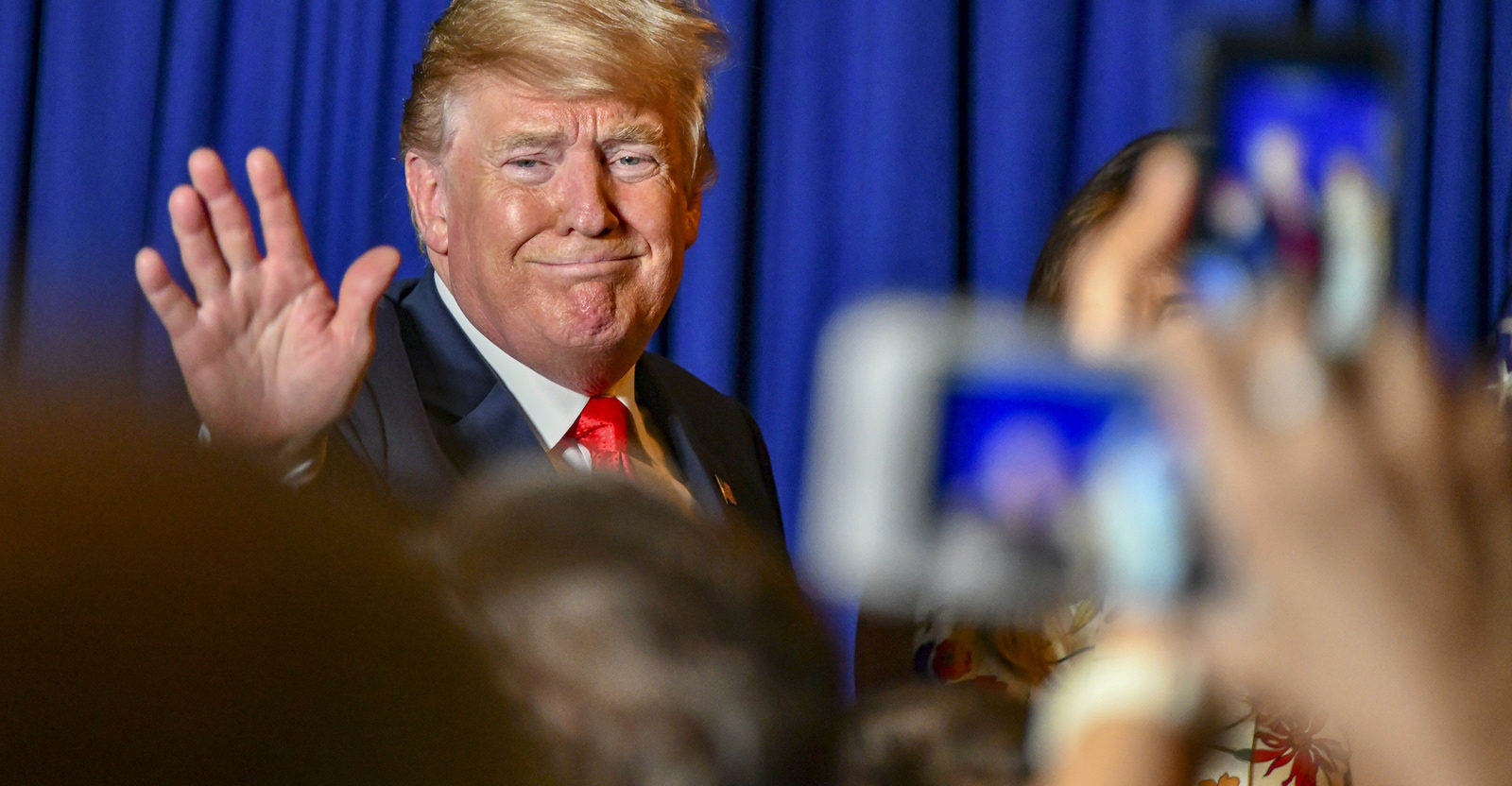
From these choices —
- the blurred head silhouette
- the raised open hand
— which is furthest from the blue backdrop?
the blurred head silhouette

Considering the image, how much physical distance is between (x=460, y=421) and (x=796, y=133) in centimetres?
104

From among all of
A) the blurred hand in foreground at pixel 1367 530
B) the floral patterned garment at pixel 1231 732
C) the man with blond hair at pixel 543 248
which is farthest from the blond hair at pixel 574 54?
the blurred hand in foreground at pixel 1367 530

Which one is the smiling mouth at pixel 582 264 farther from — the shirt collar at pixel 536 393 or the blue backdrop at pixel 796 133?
the blue backdrop at pixel 796 133

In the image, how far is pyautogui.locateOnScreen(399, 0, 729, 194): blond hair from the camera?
1.35 m

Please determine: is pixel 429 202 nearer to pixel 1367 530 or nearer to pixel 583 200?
pixel 583 200

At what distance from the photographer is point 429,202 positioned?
146 cm

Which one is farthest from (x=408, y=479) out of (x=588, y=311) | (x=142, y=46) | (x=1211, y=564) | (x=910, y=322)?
(x=142, y=46)

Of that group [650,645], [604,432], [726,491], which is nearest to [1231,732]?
[726,491]

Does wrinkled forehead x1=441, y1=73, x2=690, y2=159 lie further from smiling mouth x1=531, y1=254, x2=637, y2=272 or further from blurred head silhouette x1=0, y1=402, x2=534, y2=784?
blurred head silhouette x1=0, y1=402, x2=534, y2=784

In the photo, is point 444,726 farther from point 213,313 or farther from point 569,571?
point 213,313

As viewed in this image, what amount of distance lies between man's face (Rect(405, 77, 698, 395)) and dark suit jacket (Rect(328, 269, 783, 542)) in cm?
5

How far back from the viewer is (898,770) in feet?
1.72

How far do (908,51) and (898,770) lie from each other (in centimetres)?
180

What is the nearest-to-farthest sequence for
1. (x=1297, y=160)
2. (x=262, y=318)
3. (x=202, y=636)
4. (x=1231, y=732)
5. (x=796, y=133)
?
(x=202, y=636) < (x=1297, y=160) < (x=262, y=318) < (x=1231, y=732) < (x=796, y=133)
